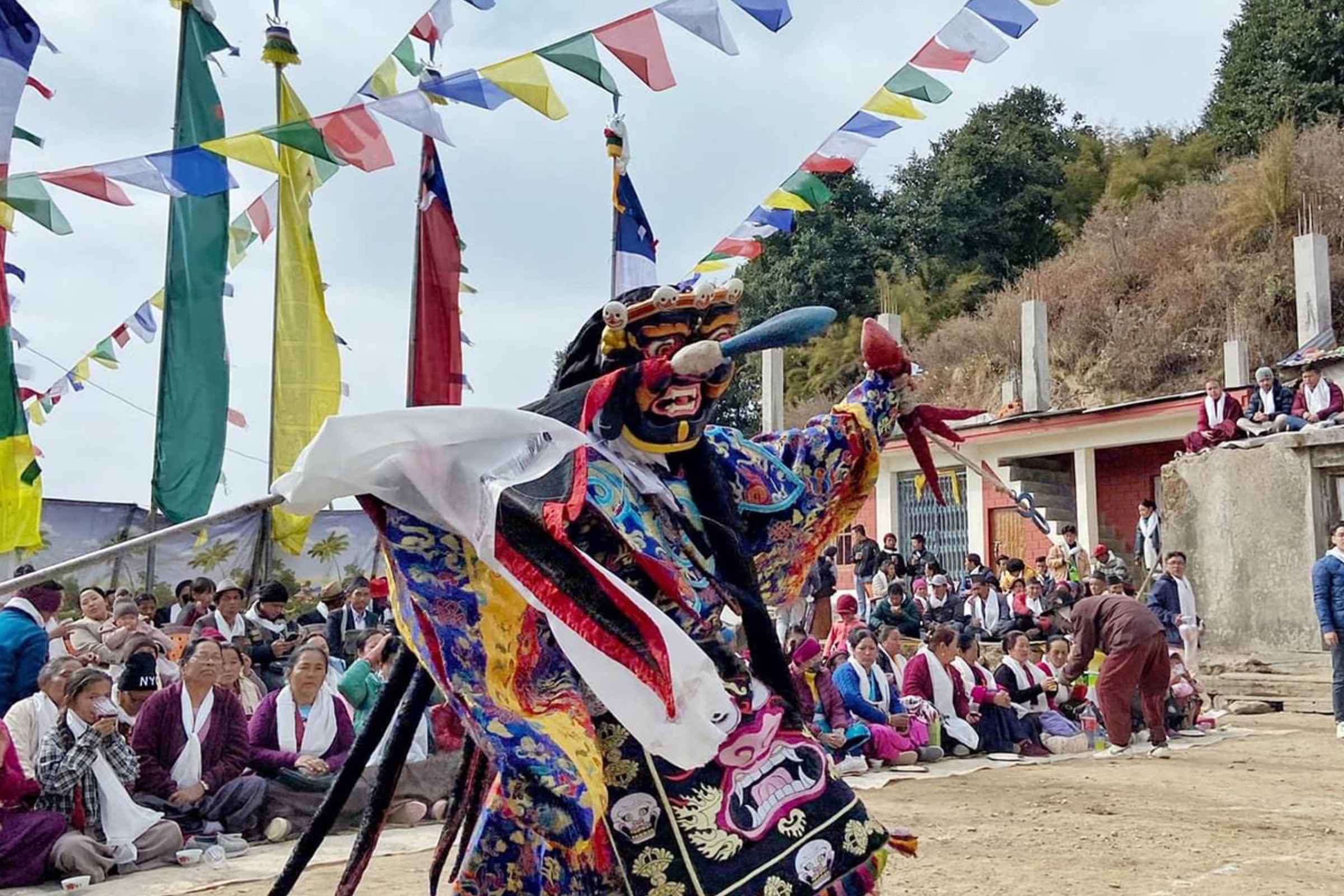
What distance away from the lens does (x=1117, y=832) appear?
5.99 m

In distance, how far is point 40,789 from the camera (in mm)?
5648

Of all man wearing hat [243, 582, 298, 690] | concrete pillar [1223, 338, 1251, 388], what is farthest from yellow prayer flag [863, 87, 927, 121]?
concrete pillar [1223, 338, 1251, 388]

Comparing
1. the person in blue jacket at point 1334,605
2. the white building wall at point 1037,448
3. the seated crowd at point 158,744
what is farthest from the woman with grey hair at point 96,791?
the white building wall at point 1037,448

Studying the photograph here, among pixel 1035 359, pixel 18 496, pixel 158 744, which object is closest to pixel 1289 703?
pixel 158 744

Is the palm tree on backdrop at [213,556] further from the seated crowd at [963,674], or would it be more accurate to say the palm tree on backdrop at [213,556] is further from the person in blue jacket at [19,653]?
the seated crowd at [963,674]

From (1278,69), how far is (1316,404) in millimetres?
18986

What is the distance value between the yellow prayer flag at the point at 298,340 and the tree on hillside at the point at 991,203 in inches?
938

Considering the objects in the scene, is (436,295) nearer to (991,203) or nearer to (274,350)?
(274,350)

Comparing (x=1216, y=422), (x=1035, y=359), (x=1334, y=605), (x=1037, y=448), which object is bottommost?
(x=1334, y=605)

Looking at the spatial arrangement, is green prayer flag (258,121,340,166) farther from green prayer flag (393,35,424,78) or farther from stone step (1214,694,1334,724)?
stone step (1214,694,1334,724)

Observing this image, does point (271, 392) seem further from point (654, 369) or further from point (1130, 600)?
point (654, 369)

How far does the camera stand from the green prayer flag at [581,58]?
773cm

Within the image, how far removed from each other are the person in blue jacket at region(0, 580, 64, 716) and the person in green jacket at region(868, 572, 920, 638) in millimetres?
8361

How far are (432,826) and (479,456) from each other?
4.38 meters
